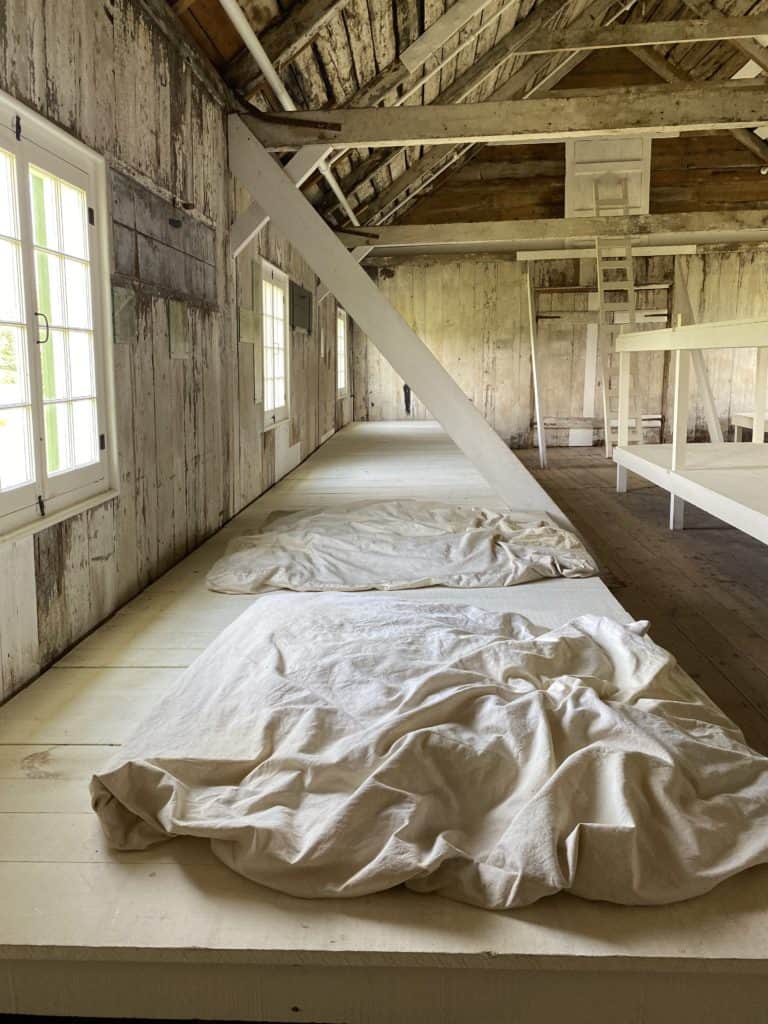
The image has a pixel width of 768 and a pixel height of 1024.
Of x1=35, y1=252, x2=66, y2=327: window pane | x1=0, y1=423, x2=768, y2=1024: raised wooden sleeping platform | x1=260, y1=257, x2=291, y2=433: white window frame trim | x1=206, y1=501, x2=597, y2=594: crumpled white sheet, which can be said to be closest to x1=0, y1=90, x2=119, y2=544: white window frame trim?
x1=35, y1=252, x2=66, y2=327: window pane

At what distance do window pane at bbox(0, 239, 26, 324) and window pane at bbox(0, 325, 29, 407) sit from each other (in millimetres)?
43

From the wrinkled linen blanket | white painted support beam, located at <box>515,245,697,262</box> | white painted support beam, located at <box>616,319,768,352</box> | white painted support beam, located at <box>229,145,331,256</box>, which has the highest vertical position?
white painted support beam, located at <box>515,245,697,262</box>

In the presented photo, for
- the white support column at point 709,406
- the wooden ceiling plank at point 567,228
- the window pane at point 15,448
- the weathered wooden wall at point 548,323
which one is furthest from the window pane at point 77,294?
the weathered wooden wall at point 548,323

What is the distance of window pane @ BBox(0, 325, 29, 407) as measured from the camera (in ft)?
8.03

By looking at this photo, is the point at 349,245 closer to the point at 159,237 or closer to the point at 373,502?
the point at 373,502

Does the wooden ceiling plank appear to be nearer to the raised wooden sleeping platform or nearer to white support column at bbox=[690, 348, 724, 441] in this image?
white support column at bbox=[690, 348, 724, 441]

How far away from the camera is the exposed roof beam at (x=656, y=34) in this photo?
5410 millimetres

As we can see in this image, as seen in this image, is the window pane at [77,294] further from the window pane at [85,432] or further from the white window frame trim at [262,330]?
the white window frame trim at [262,330]

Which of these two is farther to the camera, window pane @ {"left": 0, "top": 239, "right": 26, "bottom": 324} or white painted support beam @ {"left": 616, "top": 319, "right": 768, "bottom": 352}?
white painted support beam @ {"left": 616, "top": 319, "right": 768, "bottom": 352}

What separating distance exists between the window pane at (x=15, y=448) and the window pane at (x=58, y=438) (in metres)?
0.18

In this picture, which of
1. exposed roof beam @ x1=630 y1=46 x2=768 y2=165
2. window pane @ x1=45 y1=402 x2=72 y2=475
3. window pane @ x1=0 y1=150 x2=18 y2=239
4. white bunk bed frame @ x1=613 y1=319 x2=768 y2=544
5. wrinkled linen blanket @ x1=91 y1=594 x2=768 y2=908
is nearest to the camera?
wrinkled linen blanket @ x1=91 y1=594 x2=768 y2=908

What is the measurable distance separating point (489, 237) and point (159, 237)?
18.7 ft

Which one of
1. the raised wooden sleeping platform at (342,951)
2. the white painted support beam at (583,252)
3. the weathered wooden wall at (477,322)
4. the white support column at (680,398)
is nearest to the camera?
the raised wooden sleeping platform at (342,951)

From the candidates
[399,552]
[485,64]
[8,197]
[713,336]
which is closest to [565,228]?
[485,64]
